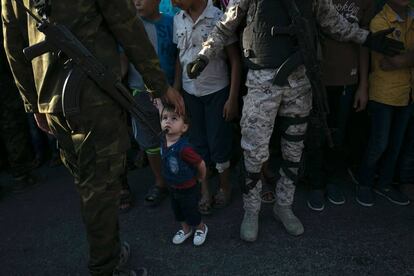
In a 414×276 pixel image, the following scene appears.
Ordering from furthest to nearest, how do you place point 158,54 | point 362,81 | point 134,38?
point 158,54, point 362,81, point 134,38

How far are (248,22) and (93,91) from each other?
1.09 m

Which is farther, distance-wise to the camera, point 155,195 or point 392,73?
point 155,195

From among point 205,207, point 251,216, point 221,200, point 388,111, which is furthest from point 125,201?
point 388,111

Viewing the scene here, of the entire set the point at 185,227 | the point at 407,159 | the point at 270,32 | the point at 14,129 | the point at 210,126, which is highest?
the point at 270,32

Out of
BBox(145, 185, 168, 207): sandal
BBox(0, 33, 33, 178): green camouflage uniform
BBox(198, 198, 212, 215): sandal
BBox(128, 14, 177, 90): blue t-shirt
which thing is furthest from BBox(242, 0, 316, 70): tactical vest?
BBox(0, 33, 33, 178): green camouflage uniform

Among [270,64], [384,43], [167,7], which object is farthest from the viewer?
[167,7]

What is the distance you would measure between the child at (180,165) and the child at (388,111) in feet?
4.69

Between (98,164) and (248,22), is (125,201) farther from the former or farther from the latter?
(248,22)

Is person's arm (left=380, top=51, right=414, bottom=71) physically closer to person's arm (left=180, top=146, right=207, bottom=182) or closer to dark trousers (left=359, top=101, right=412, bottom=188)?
dark trousers (left=359, top=101, right=412, bottom=188)

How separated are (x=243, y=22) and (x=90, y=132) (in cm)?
129

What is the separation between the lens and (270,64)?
236 centimetres

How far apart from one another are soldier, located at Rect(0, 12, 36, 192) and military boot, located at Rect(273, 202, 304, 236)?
2.46 m

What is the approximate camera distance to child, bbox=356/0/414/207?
2621 mm

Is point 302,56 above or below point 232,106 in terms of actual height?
above
